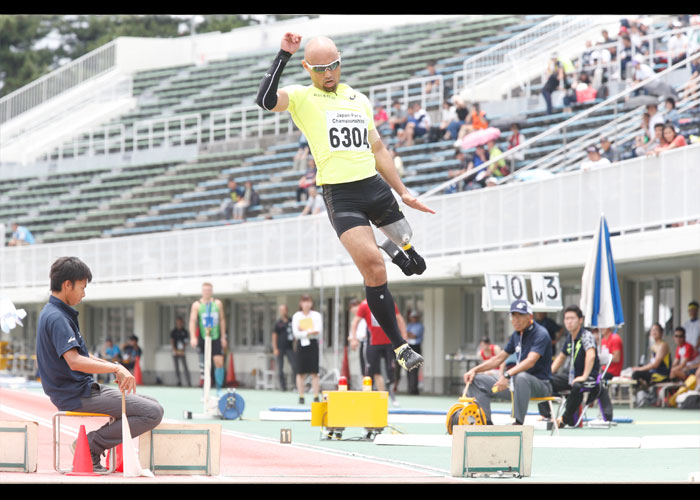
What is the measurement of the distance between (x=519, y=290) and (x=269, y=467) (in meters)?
8.77

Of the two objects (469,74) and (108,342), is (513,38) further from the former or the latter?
(108,342)

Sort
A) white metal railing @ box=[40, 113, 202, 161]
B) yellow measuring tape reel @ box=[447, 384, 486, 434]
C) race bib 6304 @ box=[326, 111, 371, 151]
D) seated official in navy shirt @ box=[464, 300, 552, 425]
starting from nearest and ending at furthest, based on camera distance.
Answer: race bib 6304 @ box=[326, 111, 371, 151]
yellow measuring tape reel @ box=[447, 384, 486, 434]
seated official in navy shirt @ box=[464, 300, 552, 425]
white metal railing @ box=[40, 113, 202, 161]

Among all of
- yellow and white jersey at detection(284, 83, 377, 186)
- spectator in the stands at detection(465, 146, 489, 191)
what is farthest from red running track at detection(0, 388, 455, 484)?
spectator in the stands at detection(465, 146, 489, 191)

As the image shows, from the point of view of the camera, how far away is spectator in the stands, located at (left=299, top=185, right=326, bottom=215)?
28062mm

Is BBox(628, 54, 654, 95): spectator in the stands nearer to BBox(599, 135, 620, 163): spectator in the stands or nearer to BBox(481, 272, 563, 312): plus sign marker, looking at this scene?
BBox(599, 135, 620, 163): spectator in the stands

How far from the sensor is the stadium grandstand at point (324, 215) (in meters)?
21.2

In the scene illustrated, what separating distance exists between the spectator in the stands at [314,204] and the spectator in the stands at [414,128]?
3.03 m

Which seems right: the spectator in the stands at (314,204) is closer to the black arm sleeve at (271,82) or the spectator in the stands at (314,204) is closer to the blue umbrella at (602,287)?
the blue umbrella at (602,287)

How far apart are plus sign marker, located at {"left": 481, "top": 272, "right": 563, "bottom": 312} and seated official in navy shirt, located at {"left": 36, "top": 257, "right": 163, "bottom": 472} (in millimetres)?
9364

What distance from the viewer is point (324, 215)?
2536cm

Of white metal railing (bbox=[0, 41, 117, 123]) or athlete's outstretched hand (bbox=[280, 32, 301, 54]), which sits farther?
white metal railing (bbox=[0, 41, 117, 123])

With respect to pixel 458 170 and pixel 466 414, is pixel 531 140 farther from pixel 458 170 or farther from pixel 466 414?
pixel 466 414

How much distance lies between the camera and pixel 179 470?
26.9ft

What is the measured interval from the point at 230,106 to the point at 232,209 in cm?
1154
